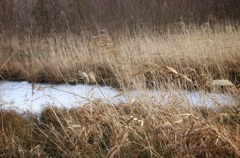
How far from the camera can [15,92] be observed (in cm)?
446

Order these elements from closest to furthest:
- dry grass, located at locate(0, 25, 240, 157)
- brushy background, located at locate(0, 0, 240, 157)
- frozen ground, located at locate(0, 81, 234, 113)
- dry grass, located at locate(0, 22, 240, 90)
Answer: dry grass, located at locate(0, 25, 240, 157)
brushy background, located at locate(0, 0, 240, 157)
frozen ground, located at locate(0, 81, 234, 113)
dry grass, located at locate(0, 22, 240, 90)

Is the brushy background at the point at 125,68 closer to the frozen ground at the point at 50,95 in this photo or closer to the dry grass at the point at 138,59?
the dry grass at the point at 138,59

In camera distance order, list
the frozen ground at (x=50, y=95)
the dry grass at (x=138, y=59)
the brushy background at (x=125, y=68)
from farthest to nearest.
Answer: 1. the dry grass at (x=138, y=59)
2. the frozen ground at (x=50, y=95)
3. the brushy background at (x=125, y=68)

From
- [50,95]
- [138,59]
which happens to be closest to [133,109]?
[50,95]

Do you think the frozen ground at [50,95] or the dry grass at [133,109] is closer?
the dry grass at [133,109]

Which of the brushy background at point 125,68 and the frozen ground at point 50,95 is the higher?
the brushy background at point 125,68

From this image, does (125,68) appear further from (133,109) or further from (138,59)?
(133,109)

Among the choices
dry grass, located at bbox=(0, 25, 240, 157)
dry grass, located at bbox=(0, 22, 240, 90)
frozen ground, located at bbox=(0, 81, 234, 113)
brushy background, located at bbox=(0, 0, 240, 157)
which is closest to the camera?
dry grass, located at bbox=(0, 25, 240, 157)

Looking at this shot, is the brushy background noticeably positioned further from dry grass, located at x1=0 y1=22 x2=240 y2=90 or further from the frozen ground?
the frozen ground

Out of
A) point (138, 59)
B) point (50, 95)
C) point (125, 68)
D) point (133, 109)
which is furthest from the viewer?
point (138, 59)

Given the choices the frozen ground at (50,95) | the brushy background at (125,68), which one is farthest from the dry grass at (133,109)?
the frozen ground at (50,95)

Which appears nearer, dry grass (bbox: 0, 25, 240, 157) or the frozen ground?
dry grass (bbox: 0, 25, 240, 157)

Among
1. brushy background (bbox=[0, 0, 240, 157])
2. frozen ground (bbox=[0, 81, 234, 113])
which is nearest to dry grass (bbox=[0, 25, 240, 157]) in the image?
brushy background (bbox=[0, 0, 240, 157])

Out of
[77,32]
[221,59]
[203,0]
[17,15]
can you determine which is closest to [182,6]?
[203,0]
